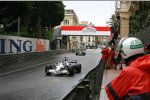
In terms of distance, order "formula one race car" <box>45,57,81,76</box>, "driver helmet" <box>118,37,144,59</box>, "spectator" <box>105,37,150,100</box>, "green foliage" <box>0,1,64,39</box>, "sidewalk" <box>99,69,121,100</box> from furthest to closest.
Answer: "green foliage" <box>0,1,64,39</box> < "formula one race car" <box>45,57,81,76</box> < "sidewalk" <box>99,69,121,100</box> < "driver helmet" <box>118,37,144,59</box> < "spectator" <box>105,37,150,100</box>

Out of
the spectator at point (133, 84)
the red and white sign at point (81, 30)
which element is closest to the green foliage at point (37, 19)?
the red and white sign at point (81, 30)

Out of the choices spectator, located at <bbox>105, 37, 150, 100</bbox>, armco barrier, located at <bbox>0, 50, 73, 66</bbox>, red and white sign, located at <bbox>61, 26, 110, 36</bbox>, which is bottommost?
armco barrier, located at <bbox>0, 50, 73, 66</bbox>

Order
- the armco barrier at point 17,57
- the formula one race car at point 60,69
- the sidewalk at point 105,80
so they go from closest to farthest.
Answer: the sidewalk at point 105,80
the formula one race car at point 60,69
the armco barrier at point 17,57

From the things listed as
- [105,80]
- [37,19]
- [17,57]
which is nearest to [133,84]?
[105,80]

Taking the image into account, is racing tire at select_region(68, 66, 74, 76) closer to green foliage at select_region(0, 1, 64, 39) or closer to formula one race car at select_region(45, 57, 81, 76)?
formula one race car at select_region(45, 57, 81, 76)

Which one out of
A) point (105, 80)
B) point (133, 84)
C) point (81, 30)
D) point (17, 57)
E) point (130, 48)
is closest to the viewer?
point (133, 84)

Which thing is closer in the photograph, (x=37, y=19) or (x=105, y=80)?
(x=105, y=80)

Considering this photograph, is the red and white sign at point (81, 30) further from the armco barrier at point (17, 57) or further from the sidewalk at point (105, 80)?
the sidewalk at point (105, 80)

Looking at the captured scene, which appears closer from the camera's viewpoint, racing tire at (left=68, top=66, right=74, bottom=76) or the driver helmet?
the driver helmet

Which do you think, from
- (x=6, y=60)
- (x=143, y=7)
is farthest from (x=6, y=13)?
(x=143, y=7)

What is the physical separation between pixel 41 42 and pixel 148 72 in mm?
57064

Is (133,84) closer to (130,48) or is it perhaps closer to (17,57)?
(130,48)

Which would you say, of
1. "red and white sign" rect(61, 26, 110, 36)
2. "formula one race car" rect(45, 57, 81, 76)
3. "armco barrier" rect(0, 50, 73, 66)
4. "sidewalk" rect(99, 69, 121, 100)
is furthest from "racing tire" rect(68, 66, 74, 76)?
"red and white sign" rect(61, 26, 110, 36)

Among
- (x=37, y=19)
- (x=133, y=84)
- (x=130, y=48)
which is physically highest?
(x=37, y=19)
